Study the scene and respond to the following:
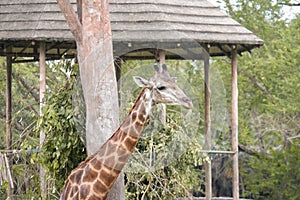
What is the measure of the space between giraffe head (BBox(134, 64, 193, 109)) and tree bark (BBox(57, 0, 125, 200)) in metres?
1.09

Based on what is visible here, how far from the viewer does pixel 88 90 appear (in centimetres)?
646

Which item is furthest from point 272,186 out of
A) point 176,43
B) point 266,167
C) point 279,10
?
point 176,43

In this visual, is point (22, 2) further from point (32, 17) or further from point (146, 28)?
point (146, 28)

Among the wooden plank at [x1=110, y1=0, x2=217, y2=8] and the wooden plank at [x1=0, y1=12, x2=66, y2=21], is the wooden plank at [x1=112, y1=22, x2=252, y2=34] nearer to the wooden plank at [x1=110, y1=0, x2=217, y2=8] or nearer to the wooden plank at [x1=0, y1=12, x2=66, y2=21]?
the wooden plank at [x1=110, y1=0, x2=217, y2=8]

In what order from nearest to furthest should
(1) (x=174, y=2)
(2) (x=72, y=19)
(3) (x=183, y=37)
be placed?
(2) (x=72, y=19)
(3) (x=183, y=37)
(1) (x=174, y=2)

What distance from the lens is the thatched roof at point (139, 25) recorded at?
9422 millimetres

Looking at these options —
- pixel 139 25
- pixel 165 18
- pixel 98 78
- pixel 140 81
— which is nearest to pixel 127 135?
pixel 140 81

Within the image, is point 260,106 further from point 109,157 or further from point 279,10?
point 109,157

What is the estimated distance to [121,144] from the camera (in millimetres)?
5617

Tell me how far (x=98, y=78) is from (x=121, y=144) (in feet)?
3.46

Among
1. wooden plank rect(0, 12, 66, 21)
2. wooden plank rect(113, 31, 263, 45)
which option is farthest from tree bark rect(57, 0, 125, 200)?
wooden plank rect(0, 12, 66, 21)

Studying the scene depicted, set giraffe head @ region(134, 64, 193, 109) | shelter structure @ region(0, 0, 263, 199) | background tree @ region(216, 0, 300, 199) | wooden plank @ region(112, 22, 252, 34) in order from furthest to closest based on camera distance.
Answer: background tree @ region(216, 0, 300, 199)
wooden plank @ region(112, 22, 252, 34)
shelter structure @ region(0, 0, 263, 199)
giraffe head @ region(134, 64, 193, 109)

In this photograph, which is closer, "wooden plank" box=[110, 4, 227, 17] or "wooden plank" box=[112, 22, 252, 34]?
"wooden plank" box=[112, 22, 252, 34]

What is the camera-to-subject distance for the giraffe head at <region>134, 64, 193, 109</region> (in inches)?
207
